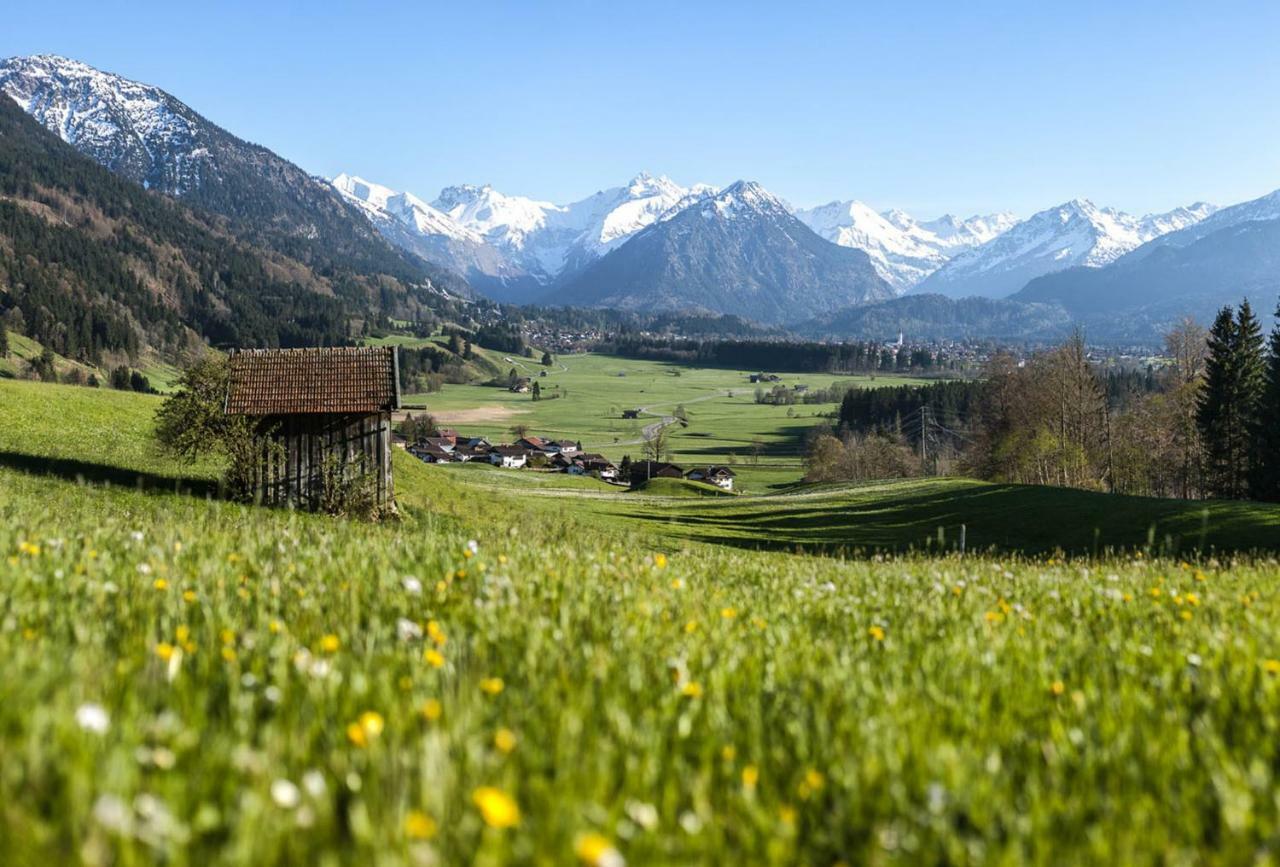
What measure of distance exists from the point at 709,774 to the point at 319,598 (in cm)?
326

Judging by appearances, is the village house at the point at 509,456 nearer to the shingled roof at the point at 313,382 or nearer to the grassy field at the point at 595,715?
the shingled roof at the point at 313,382

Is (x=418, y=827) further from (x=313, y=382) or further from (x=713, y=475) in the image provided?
(x=713, y=475)

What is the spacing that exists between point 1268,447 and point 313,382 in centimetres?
7292

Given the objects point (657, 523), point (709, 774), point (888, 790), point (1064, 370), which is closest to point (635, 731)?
point (709, 774)

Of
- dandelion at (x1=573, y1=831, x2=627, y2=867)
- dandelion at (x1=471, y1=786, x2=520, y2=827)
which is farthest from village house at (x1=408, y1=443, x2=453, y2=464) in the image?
dandelion at (x1=573, y1=831, x2=627, y2=867)

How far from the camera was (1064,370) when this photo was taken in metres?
83.6

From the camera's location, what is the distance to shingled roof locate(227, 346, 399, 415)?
33.0 metres

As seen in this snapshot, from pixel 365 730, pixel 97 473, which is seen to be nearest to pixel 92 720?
pixel 365 730

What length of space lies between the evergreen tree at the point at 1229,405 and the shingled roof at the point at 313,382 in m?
73.8

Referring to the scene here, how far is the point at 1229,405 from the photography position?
78.2 m

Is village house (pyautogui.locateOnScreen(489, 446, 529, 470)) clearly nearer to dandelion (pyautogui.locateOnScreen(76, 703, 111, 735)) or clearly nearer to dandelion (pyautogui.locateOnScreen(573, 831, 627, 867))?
dandelion (pyautogui.locateOnScreen(76, 703, 111, 735))

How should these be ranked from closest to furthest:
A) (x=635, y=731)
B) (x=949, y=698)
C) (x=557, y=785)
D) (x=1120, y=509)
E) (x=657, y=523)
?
(x=557, y=785)
(x=635, y=731)
(x=949, y=698)
(x=1120, y=509)
(x=657, y=523)

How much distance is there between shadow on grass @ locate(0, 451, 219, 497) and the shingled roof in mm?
3518

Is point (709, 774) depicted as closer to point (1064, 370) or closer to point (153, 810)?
point (153, 810)
